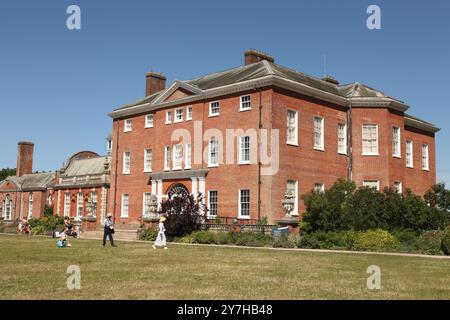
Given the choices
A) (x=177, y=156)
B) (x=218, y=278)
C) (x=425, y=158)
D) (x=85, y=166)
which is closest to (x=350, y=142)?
(x=425, y=158)

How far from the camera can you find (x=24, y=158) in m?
68.2

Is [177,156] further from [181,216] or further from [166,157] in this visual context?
[181,216]

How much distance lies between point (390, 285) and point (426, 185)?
35363 millimetres

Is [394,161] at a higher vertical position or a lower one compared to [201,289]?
higher

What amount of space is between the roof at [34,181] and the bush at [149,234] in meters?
27.8

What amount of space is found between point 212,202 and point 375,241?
14.1m

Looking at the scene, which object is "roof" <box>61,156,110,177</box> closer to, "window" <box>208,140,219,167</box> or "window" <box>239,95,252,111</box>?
"window" <box>208,140,219,167</box>

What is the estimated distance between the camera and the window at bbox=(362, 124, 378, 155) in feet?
124

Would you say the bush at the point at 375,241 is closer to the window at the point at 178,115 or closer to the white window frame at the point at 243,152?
the white window frame at the point at 243,152

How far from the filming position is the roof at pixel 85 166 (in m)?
55.9

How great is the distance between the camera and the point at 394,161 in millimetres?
38125

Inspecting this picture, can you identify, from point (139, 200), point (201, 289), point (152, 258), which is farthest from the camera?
point (139, 200)
